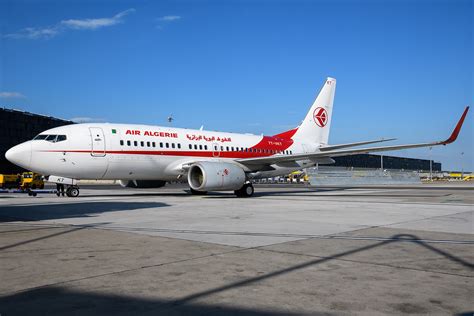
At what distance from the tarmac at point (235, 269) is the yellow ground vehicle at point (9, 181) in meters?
37.0

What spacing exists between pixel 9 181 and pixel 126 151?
28.4 meters

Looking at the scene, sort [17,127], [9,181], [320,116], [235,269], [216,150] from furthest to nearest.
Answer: [17,127] → [9,181] → [320,116] → [216,150] → [235,269]

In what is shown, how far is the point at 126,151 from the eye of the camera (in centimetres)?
2048

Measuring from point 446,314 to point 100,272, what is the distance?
3.63m

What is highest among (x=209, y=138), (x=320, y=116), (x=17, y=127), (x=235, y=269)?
(x=17, y=127)

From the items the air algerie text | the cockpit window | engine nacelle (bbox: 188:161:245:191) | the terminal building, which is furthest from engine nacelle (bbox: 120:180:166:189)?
the terminal building

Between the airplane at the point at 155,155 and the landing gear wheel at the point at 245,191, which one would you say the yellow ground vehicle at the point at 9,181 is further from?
the landing gear wheel at the point at 245,191

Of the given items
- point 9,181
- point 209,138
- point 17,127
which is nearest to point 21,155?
point 209,138

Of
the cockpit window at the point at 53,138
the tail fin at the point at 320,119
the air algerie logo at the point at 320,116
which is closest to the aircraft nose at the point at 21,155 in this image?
the cockpit window at the point at 53,138

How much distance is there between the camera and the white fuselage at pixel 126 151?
18.9m

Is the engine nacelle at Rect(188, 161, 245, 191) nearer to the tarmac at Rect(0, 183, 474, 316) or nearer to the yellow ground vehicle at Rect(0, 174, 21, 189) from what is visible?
the tarmac at Rect(0, 183, 474, 316)

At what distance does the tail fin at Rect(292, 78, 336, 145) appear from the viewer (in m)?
30.2

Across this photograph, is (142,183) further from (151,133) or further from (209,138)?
(209,138)

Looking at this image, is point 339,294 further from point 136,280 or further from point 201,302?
point 136,280
